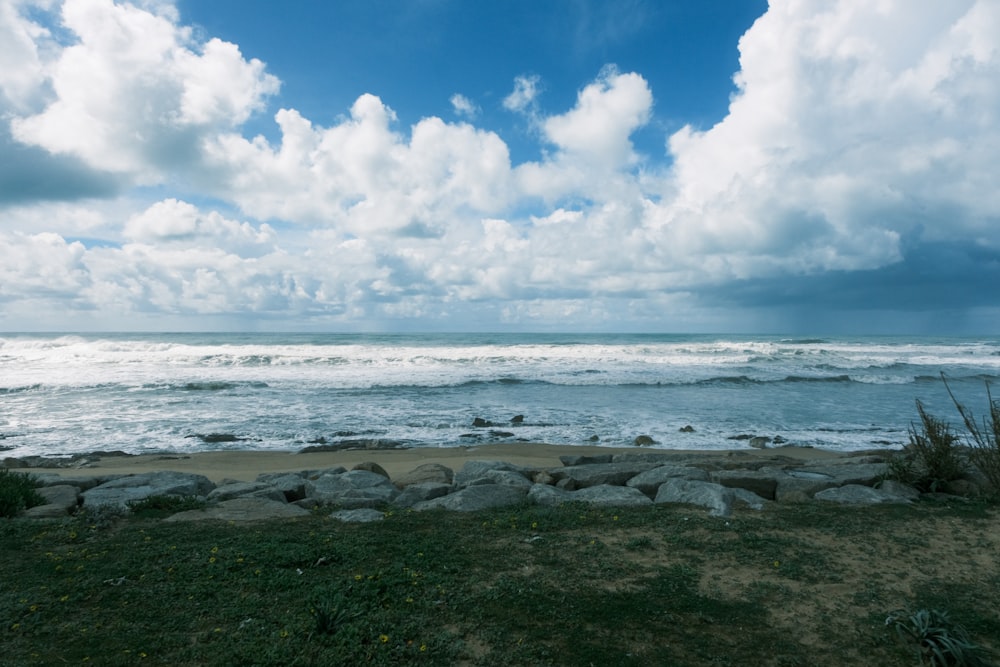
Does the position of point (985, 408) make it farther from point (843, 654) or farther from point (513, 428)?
point (843, 654)

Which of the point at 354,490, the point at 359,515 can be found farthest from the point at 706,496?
the point at 354,490

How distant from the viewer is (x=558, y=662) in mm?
3363

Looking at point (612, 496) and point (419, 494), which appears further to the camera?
point (419, 494)

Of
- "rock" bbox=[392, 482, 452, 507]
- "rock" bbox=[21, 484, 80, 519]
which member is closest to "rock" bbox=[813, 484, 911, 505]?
"rock" bbox=[392, 482, 452, 507]

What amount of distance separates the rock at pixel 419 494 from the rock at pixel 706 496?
2839 mm

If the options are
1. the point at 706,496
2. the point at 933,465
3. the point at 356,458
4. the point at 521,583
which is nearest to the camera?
the point at 521,583

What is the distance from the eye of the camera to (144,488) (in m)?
7.54

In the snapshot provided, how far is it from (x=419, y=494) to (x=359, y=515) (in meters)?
1.21

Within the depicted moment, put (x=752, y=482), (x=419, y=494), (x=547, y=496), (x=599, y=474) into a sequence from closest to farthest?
(x=547, y=496), (x=419, y=494), (x=752, y=482), (x=599, y=474)

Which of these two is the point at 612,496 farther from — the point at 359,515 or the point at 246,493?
the point at 246,493


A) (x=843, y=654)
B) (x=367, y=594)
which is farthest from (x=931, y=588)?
(x=367, y=594)

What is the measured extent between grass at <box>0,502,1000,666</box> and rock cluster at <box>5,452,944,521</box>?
1.94ft

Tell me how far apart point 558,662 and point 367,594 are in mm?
1570

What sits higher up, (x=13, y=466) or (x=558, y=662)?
(x=558, y=662)
